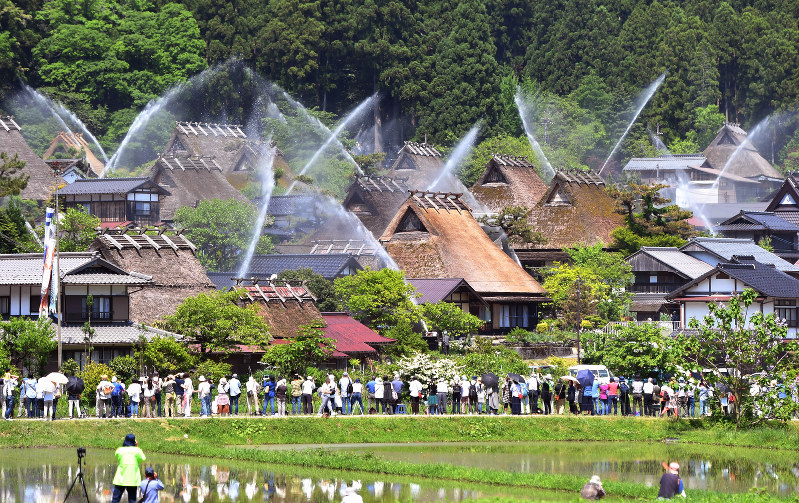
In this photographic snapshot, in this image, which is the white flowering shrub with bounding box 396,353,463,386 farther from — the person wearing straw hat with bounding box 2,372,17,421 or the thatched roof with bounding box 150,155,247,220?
the thatched roof with bounding box 150,155,247,220

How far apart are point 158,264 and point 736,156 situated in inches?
2778

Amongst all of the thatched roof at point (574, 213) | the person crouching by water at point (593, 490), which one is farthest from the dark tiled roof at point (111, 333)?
the thatched roof at point (574, 213)

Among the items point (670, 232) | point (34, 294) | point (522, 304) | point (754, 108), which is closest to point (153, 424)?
point (34, 294)

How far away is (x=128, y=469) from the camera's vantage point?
82.8 feet

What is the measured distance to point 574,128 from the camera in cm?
11775

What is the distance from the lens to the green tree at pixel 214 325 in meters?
45.9

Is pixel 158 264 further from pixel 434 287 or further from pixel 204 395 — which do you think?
pixel 434 287

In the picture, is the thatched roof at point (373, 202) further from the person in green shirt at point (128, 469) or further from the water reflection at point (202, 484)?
the person in green shirt at point (128, 469)

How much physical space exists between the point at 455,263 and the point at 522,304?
3.78 m

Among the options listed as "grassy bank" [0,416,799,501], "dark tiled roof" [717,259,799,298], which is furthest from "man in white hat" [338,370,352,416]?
"dark tiled roof" [717,259,799,298]

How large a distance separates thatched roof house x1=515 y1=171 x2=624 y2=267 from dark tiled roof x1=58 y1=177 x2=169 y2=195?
20417 mm

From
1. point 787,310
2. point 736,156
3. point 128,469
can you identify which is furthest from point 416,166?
point 128,469

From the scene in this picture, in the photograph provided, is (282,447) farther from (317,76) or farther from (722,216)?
(317,76)

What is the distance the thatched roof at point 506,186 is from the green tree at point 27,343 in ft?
155
